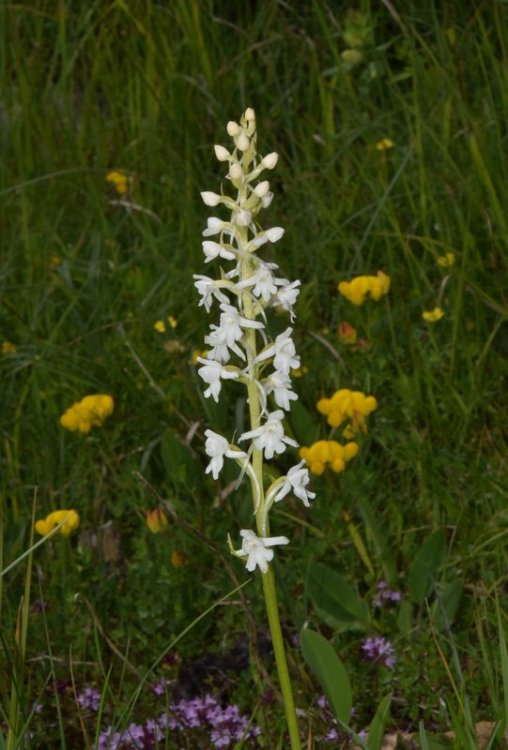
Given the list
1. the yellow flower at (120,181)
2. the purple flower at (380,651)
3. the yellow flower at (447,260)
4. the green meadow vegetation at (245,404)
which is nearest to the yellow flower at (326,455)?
the green meadow vegetation at (245,404)

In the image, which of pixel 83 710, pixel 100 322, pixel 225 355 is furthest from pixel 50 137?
pixel 225 355

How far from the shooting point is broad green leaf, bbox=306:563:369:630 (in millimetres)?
2303

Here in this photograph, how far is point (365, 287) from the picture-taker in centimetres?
301

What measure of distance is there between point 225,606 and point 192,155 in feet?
6.33

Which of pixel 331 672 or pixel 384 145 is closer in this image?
pixel 331 672

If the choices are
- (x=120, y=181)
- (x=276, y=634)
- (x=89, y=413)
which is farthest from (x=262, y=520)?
(x=120, y=181)

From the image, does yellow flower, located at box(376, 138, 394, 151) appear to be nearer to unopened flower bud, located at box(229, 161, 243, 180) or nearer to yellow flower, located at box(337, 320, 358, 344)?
yellow flower, located at box(337, 320, 358, 344)

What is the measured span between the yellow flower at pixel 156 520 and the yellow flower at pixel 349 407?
1.42 feet

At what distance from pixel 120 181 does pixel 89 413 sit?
5.22 ft

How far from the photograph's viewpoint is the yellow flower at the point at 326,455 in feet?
8.21

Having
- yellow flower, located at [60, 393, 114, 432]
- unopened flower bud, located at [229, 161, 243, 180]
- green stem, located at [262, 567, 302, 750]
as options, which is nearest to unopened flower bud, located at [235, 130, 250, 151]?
unopened flower bud, located at [229, 161, 243, 180]

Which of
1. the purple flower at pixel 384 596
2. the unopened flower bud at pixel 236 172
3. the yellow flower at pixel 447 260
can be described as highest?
the unopened flower bud at pixel 236 172

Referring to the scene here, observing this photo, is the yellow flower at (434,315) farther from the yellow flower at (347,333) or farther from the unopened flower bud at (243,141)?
the unopened flower bud at (243,141)

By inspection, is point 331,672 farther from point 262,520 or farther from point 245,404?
point 245,404
